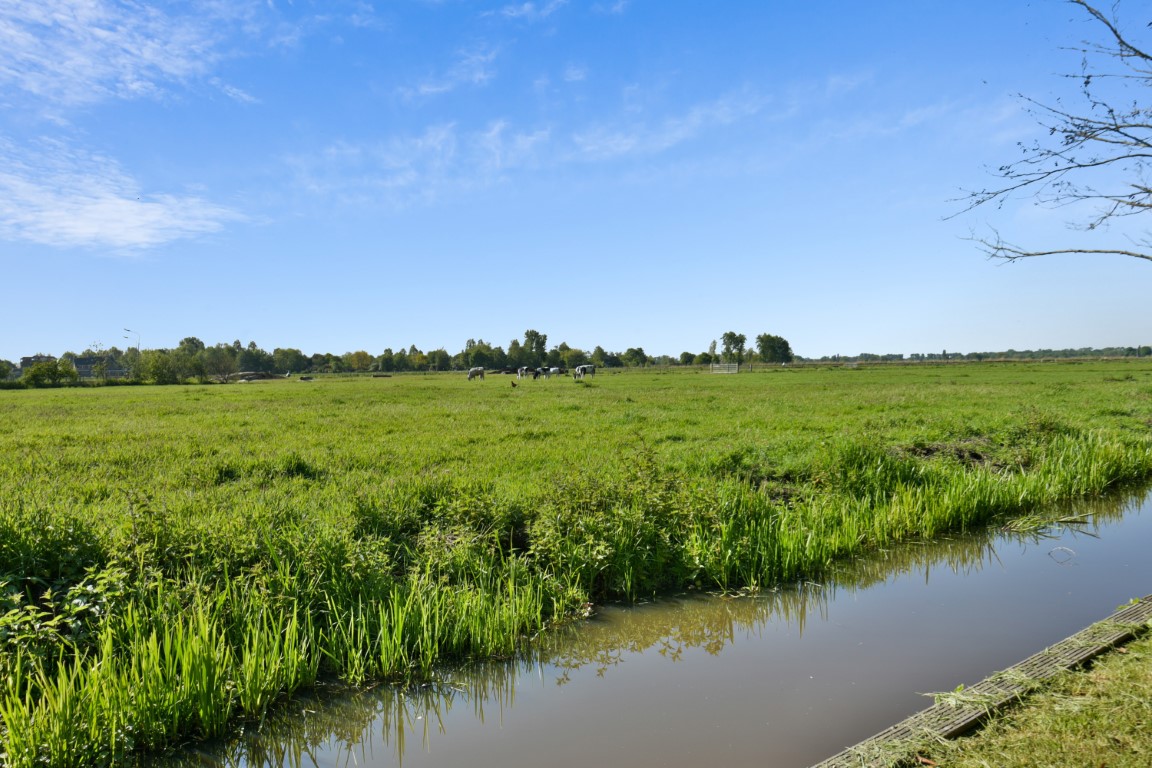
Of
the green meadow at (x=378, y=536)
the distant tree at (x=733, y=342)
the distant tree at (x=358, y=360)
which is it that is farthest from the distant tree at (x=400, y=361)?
the green meadow at (x=378, y=536)

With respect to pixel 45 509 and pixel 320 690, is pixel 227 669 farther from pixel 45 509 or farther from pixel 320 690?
pixel 45 509

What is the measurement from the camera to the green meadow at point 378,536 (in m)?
5.15

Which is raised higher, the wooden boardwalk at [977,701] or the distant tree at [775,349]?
the distant tree at [775,349]

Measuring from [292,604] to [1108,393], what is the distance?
36147mm

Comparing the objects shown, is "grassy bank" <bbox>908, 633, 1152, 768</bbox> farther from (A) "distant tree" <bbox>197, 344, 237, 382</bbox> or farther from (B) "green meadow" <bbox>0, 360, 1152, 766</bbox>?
(A) "distant tree" <bbox>197, 344, 237, 382</bbox>

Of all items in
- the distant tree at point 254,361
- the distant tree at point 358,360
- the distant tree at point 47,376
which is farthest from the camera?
the distant tree at point 358,360

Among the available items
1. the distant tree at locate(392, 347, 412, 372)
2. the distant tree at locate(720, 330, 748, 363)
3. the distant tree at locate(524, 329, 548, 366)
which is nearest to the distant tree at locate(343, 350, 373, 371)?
the distant tree at locate(392, 347, 412, 372)

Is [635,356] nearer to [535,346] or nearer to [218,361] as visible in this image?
[535,346]

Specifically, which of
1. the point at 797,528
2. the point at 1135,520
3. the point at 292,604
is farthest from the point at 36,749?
the point at 1135,520

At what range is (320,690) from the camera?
5660mm

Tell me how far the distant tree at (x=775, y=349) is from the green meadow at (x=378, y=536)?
6017 inches

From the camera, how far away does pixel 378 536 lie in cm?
828

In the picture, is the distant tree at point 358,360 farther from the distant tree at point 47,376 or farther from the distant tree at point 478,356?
the distant tree at point 47,376

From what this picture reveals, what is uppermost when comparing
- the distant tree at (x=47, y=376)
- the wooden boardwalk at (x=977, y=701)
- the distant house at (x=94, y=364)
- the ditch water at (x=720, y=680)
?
the distant house at (x=94, y=364)
